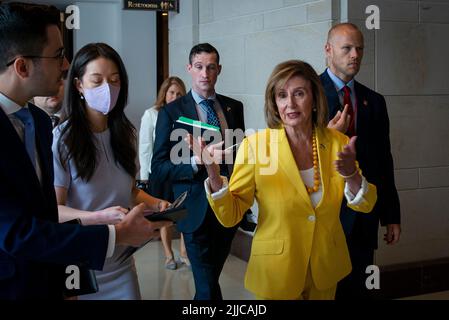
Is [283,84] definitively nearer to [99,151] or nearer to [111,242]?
[99,151]

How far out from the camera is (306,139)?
2.65 metres

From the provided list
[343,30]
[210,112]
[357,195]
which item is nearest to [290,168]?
[357,195]

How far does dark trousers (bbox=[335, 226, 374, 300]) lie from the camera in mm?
3295

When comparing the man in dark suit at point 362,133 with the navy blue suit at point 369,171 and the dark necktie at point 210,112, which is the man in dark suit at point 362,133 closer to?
the navy blue suit at point 369,171

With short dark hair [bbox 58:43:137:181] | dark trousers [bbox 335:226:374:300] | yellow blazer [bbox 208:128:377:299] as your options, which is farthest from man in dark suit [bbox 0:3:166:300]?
dark trousers [bbox 335:226:374:300]

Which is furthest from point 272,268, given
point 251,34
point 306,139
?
point 251,34

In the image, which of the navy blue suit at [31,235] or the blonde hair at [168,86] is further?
the blonde hair at [168,86]

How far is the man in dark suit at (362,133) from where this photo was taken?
347cm

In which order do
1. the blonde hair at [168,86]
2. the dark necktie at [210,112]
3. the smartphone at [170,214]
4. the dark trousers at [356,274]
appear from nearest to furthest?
the smartphone at [170,214] < the dark trousers at [356,274] < the dark necktie at [210,112] < the blonde hair at [168,86]

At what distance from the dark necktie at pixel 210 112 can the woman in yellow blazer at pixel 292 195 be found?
1.39 metres

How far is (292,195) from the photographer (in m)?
2.47

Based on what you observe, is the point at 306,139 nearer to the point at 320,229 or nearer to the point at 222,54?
the point at 320,229

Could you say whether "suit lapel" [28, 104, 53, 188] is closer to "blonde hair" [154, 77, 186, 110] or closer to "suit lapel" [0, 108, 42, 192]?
"suit lapel" [0, 108, 42, 192]

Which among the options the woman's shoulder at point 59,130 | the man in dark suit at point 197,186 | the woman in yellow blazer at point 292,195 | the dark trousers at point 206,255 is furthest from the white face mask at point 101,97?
the dark trousers at point 206,255
